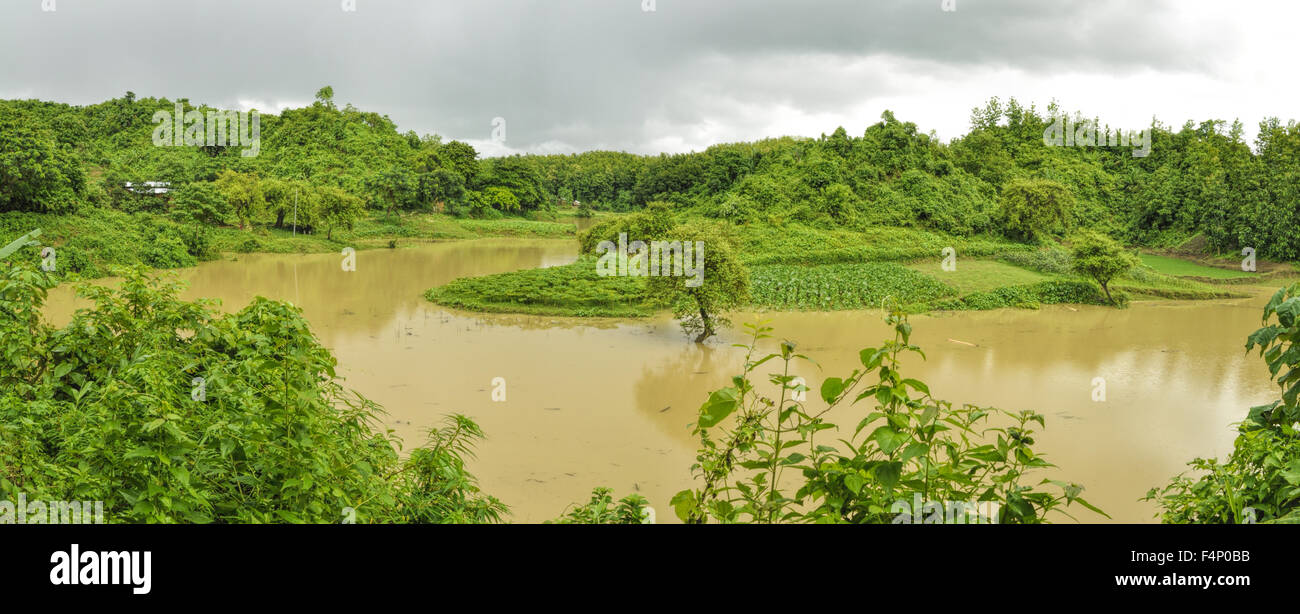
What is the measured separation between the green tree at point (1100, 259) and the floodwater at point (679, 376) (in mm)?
1012

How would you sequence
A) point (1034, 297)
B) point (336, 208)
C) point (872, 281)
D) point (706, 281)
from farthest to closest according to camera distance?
point (336, 208) < point (872, 281) < point (1034, 297) < point (706, 281)

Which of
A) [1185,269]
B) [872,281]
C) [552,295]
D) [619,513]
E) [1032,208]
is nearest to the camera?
[619,513]

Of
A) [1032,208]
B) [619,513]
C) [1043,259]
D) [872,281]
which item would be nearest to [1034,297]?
[872,281]

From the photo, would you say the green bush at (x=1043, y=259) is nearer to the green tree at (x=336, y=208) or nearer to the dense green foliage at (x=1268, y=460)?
the dense green foliage at (x=1268, y=460)

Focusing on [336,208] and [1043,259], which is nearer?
[1043,259]

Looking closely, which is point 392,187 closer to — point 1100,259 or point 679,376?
point 679,376

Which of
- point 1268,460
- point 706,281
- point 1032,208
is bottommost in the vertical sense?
point 1268,460

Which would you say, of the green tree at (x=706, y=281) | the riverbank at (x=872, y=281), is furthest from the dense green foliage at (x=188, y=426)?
the riverbank at (x=872, y=281)

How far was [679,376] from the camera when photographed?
11.9 m

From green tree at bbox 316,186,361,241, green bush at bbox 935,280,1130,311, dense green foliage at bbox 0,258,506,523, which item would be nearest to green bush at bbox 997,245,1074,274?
green bush at bbox 935,280,1130,311

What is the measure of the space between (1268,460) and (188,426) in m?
3.02

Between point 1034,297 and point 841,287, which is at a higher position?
point 841,287

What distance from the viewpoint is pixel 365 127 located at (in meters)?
50.2
